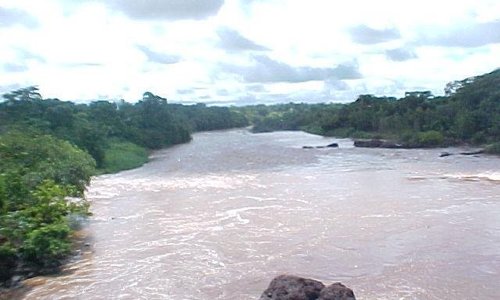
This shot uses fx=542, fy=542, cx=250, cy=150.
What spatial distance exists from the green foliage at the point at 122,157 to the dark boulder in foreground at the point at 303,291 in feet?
72.0

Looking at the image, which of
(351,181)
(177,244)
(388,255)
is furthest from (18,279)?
(351,181)

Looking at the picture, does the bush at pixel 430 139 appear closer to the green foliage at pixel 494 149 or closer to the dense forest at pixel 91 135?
the dense forest at pixel 91 135

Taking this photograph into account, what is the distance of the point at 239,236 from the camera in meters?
12.7

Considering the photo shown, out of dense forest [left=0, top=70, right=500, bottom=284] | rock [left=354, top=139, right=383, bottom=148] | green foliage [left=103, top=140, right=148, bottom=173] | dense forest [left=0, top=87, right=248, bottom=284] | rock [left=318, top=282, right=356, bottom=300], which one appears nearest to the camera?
rock [left=318, top=282, right=356, bottom=300]

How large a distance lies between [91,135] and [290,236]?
18200 millimetres

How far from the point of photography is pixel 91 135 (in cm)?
2802

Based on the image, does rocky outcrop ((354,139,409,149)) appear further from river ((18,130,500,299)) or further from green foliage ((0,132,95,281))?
green foliage ((0,132,95,281))

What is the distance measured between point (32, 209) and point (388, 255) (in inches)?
281

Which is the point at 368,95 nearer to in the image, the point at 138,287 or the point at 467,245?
the point at 467,245

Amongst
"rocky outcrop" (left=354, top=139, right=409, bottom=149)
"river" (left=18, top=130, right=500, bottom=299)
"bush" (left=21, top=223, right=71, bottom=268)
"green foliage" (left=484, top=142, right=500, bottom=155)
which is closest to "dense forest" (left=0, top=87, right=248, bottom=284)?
"bush" (left=21, top=223, right=71, bottom=268)

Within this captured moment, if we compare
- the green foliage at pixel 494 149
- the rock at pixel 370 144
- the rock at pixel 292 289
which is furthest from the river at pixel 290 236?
the rock at pixel 370 144

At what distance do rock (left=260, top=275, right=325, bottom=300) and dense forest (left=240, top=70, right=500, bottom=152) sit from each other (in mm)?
27287

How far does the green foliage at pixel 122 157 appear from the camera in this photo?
28950 millimetres

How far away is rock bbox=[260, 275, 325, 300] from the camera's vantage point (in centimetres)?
680
